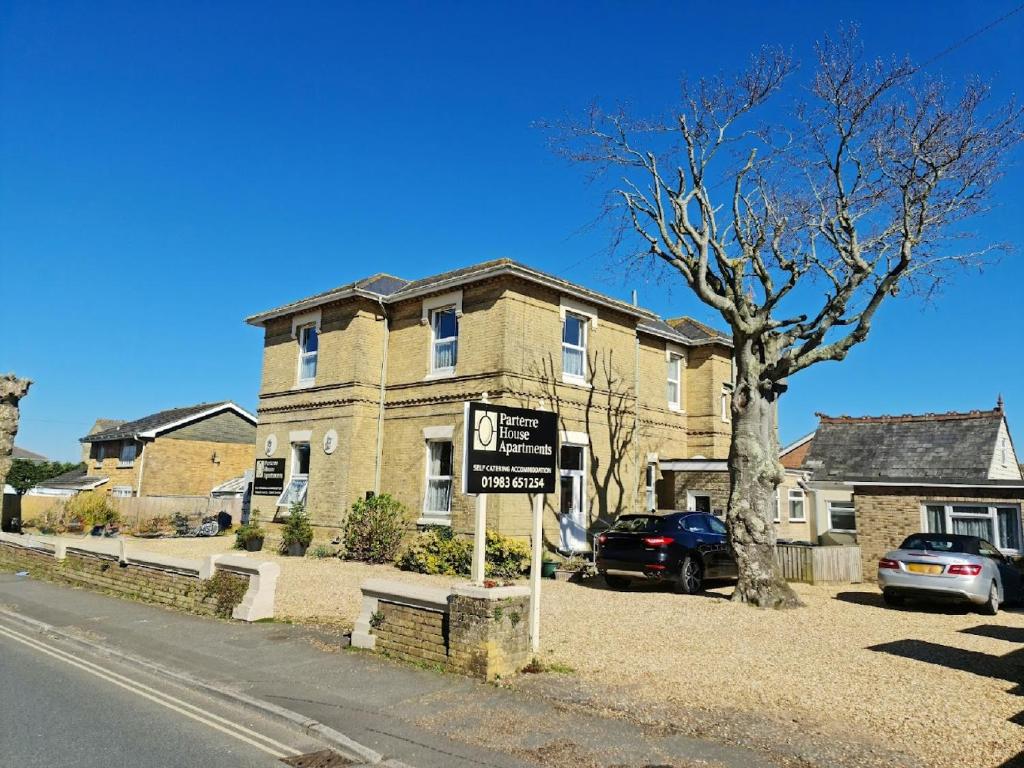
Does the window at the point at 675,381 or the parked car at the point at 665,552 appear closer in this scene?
the parked car at the point at 665,552

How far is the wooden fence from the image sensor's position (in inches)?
645

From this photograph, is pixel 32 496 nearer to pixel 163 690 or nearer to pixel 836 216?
pixel 163 690

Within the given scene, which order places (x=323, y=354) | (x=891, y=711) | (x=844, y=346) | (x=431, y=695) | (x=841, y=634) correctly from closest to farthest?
(x=891, y=711)
(x=431, y=695)
(x=841, y=634)
(x=844, y=346)
(x=323, y=354)

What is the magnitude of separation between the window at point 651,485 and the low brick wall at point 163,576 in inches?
515

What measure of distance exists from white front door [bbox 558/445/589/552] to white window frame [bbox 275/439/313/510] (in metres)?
7.28

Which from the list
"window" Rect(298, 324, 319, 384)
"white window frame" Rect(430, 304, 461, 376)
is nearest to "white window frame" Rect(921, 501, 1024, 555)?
"white window frame" Rect(430, 304, 461, 376)

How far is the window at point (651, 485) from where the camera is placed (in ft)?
72.1

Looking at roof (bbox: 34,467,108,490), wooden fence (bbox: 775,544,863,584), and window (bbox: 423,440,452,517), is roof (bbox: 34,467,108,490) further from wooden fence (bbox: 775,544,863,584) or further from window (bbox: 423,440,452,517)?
wooden fence (bbox: 775,544,863,584)

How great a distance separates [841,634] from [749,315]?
6.21 m

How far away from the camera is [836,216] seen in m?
14.1

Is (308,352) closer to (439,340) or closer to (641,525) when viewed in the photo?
(439,340)

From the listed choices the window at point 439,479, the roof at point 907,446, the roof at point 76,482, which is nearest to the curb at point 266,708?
the window at point 439,479

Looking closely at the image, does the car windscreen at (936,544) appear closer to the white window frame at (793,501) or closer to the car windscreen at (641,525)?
the car windscreen at (641,525)

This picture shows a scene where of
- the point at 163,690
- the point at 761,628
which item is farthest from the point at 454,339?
the point at 163,690
